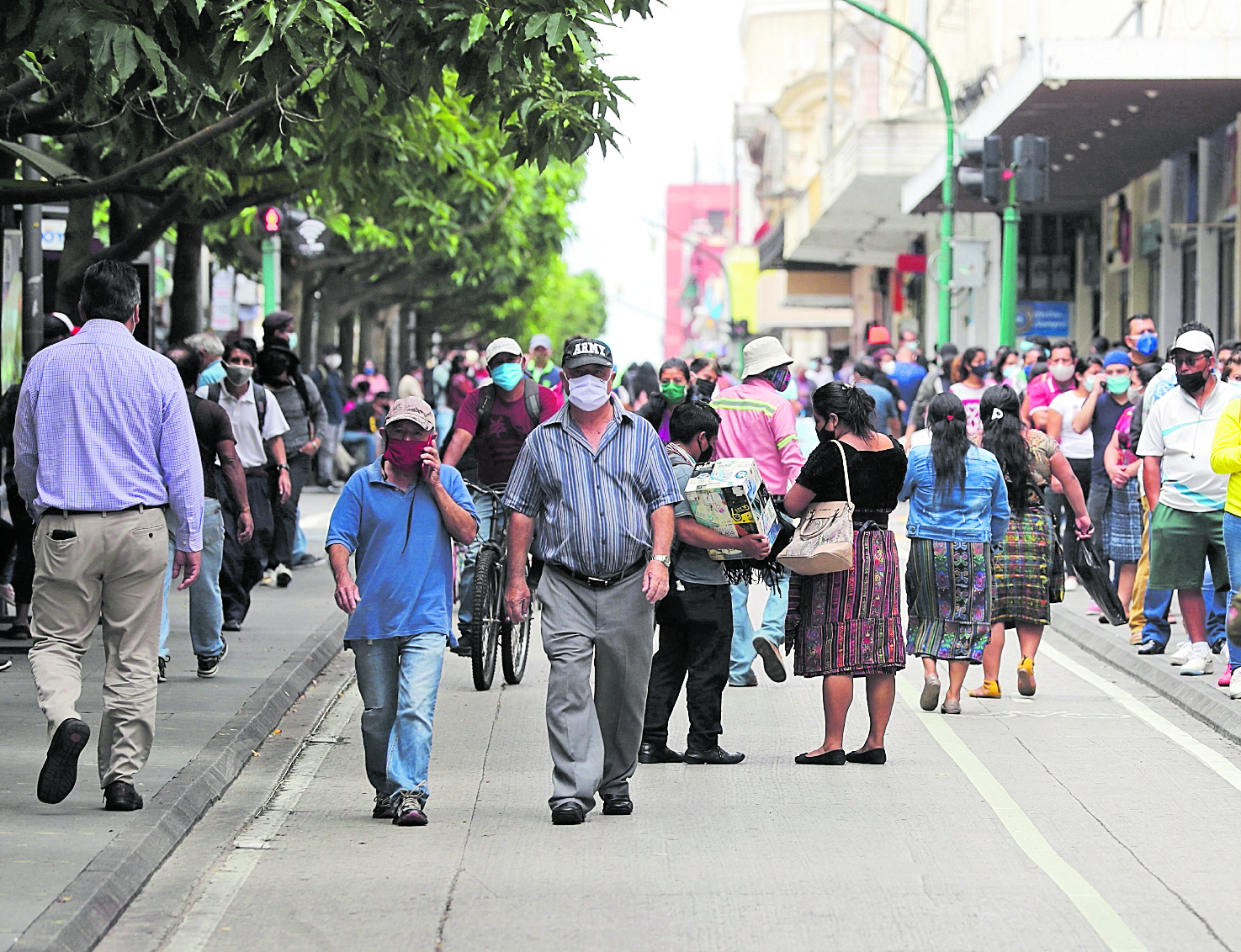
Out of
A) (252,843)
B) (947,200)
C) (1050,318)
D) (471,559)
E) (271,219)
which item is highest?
(947,200)

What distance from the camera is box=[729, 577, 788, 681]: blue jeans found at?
11.1 meters

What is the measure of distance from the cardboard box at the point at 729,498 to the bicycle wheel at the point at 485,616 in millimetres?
2679

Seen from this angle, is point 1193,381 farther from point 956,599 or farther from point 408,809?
point 408,809

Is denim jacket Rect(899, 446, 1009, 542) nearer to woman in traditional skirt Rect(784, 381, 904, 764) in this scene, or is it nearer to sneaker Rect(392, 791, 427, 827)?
woman in traditional skirt Rect(784, 381, 904, 764)

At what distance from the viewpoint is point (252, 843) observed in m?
7.35

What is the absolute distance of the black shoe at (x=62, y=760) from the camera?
22.8ft

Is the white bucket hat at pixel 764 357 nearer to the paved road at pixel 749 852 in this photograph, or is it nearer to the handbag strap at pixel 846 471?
the handbag strap at pixel 846 471

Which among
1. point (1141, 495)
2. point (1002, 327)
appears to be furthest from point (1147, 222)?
point (1141, 495)

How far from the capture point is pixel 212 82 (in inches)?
418

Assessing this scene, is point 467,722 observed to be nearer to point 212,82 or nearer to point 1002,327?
point 212,82

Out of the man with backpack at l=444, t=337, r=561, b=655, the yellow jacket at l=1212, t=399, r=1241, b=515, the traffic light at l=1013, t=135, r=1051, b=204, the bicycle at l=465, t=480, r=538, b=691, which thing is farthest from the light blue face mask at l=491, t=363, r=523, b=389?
the traffic light at l=1013, t=135, r=1051, b=204

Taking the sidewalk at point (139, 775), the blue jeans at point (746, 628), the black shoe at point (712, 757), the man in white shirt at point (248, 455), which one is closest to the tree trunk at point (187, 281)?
the man in white shirt at point (248, 455)

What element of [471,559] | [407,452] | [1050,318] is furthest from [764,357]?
[1050,318]

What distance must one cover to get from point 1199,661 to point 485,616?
4.06 metres
